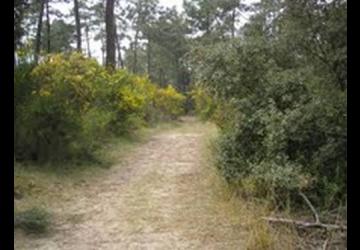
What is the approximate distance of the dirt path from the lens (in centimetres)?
536

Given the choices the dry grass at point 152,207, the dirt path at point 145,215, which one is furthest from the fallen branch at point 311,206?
the dirt path at point 145,215

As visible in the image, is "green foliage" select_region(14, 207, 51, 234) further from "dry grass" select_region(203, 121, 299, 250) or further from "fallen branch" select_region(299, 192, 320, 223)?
"fallen branch" select_region(299, 192, 320, 223)

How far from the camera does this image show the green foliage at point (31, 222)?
5.70 m

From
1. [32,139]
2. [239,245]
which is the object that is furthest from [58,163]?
[239,245]

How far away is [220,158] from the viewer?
7.55m

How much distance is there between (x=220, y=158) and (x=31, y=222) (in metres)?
3.00

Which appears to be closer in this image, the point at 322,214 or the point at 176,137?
the point at 322,214

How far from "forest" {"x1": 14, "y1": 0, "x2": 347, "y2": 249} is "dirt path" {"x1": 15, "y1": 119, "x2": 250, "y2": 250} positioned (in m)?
0.02

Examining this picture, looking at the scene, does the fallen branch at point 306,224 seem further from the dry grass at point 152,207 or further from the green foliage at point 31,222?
the green foliage at point 31,222

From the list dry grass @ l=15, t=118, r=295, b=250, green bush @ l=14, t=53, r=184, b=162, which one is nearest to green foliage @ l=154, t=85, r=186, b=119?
green bush @ l=14, t=53, r=184, b=162
